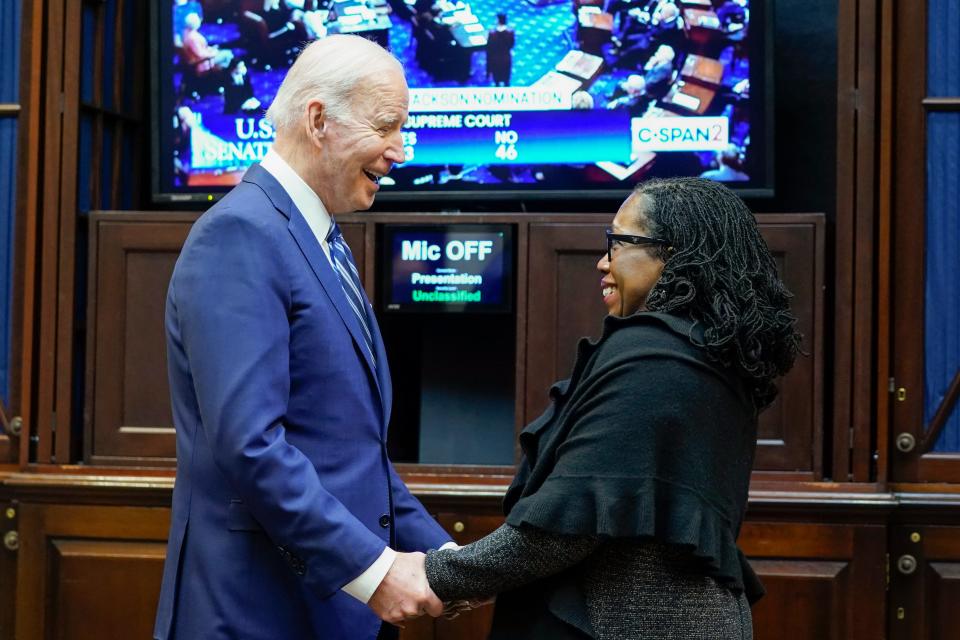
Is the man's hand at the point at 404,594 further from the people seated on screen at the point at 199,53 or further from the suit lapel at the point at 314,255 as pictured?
the people seated on screen at the point at 199,53

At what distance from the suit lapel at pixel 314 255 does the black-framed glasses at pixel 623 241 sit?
46 centimetres

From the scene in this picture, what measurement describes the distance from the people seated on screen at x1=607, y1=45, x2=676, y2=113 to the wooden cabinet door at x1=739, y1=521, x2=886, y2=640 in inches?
52.0

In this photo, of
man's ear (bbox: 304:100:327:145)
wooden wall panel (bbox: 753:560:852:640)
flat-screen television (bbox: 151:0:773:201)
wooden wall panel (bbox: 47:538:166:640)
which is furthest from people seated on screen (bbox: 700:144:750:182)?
wooden wall panel (bbox: 47:538:166:640)

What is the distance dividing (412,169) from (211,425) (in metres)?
2.14

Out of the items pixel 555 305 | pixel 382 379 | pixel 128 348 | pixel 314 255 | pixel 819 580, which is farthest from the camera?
pixel 128 348

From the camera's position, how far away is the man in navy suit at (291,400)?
2035mm

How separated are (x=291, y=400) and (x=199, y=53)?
89.0 inches

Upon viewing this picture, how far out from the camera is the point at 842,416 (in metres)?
3.63

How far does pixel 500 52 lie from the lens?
3.98m

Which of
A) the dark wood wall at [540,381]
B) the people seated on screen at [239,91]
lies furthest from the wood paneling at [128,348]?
the people seated on screen at [239,91]

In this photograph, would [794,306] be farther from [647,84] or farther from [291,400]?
[291,400]

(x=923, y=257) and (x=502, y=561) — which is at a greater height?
(x=923, y=257)

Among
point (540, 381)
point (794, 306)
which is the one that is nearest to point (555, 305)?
point (540, 381)

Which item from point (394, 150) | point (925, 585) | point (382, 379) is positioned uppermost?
point (394, 150)
